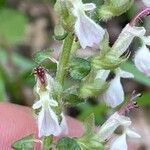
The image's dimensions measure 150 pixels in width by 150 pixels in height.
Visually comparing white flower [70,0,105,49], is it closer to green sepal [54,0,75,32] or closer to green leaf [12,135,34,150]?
green sepal [54,0,75,32]

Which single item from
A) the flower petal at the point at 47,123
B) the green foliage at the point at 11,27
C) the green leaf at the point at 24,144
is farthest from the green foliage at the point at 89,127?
the green foliage at the point at 11,27

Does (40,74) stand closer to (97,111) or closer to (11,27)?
(97,111)

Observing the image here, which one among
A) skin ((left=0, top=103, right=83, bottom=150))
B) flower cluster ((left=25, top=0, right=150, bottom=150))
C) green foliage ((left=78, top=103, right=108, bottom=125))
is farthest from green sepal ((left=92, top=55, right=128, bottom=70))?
green foliage ((left=78, top=103, right=108, bottom=125))

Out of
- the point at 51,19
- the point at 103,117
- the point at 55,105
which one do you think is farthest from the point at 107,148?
the point at 51,19

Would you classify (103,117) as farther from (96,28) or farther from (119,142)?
(96,28)

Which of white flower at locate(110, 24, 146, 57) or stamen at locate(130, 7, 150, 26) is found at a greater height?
stamen at locate(130, 7, 150, 26)

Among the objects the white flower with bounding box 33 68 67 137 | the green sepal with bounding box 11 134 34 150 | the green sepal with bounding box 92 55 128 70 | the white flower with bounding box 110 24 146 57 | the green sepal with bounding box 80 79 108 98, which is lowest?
the green sepal with bounding box 11 134 34 150

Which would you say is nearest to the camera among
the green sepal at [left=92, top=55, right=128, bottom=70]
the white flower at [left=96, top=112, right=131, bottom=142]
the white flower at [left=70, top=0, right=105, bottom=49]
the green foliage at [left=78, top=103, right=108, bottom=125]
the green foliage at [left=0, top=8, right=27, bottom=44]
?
the white flower at [left=70, top=0, right=105, bottom=49]
